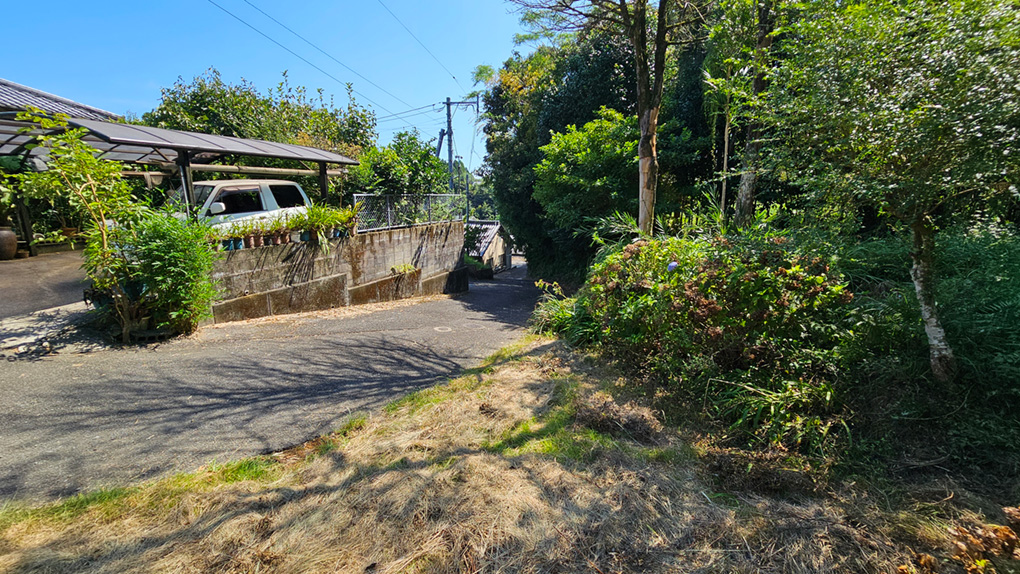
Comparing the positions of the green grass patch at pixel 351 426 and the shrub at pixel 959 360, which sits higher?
the shrub at pixel 959 360

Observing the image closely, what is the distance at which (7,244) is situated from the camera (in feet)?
24.5

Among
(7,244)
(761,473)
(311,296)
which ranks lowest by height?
(761,473)

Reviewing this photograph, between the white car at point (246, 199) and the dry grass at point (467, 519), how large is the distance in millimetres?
5555

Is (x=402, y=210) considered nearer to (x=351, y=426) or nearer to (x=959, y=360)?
(x=351, y=426)

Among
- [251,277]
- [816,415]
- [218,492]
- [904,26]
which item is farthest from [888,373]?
[251,277]

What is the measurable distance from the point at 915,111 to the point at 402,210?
883cm

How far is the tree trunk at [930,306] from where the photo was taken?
8.52 feet

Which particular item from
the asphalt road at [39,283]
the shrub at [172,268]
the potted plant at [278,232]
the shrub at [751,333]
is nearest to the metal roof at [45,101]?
the asphalt road at [39,283]

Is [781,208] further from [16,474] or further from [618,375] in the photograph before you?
[16,474]

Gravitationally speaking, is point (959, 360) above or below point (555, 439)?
above

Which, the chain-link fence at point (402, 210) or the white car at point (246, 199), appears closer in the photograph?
the white car at point (246, 199)

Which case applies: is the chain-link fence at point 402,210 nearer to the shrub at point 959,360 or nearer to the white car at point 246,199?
the white car at point 246,199

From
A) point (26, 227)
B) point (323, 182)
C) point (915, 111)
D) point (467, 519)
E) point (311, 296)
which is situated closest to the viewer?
point (467, 519)

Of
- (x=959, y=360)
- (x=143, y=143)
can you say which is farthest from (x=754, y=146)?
(x=143, y=143)
